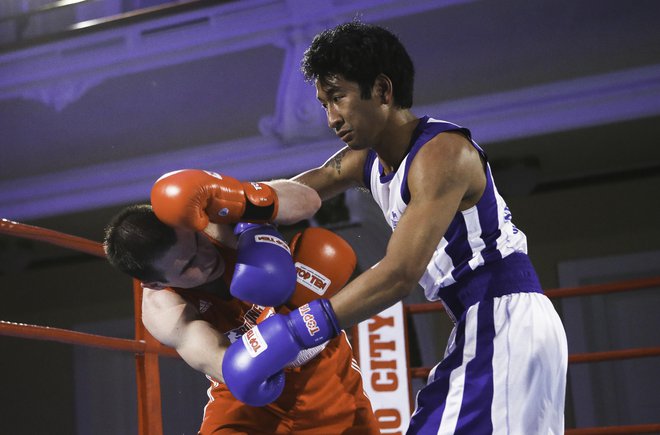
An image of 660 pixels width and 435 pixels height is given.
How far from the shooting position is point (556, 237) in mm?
5328

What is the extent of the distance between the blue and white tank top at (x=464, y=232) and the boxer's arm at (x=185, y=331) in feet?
1.37

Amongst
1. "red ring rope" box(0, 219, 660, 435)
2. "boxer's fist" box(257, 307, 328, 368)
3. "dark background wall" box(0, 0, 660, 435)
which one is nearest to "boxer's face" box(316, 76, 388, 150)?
"boxer's fist" box(257, 307, 328, 368)

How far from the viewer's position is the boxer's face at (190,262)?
1648 mm

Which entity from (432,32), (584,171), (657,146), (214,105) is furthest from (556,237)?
(214,105)

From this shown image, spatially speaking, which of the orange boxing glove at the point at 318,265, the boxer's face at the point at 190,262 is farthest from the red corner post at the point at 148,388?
the orange boxing glove at the point at 318,265

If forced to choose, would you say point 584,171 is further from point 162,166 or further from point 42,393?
point 42,393

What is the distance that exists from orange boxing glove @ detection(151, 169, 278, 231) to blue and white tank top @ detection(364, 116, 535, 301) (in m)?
0.26

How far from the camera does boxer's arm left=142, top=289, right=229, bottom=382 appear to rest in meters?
1.61

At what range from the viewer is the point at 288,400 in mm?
1782

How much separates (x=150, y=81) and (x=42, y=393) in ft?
9.36

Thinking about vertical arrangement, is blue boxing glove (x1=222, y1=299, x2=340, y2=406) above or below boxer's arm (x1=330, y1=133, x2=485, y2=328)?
below

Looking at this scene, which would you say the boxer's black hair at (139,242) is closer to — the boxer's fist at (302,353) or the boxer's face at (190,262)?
the boxer's face at (190,262)

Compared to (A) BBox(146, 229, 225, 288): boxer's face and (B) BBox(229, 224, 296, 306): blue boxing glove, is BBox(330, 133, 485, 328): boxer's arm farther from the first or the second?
(A) BBox(146, 229, 225, 288): boxer's face

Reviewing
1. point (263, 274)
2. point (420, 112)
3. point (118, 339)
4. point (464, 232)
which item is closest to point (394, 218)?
point (464, 232)
